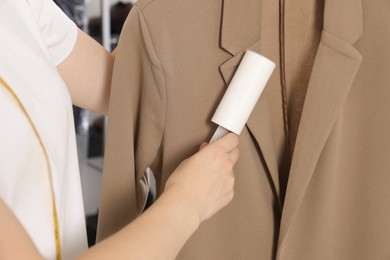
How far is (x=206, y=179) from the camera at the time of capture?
2.15ft

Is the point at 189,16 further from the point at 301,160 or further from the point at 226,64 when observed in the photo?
the point at 301,160

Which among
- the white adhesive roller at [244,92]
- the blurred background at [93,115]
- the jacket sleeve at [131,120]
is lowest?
the blurred background at [93,115]

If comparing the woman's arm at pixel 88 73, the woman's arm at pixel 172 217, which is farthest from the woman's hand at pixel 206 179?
the woman's arm at pixel 88 73

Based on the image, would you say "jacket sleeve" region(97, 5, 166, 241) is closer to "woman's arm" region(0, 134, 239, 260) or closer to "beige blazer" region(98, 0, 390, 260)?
"beige blazer" region(98, 0, 390, 260)

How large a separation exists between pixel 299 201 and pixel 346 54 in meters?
0.26

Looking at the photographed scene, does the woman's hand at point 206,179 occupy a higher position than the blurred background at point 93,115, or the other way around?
the woman's hand at point 206,179

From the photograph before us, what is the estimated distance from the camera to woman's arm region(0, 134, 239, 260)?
45cm

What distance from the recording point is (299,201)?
2.61 ft

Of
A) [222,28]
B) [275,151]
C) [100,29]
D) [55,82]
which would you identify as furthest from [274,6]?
[100,29]

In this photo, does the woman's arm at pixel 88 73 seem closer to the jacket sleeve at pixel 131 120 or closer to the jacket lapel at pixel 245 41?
the jacket sleeve at pixel 131 120

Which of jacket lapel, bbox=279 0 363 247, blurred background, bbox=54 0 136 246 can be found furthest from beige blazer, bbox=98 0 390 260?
blurred background, bbox=54 0 136 246

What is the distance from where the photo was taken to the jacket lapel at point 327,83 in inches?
29.9

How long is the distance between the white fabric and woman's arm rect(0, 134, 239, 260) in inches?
4.5

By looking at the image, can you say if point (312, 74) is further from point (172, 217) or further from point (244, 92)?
point (172, 217)
